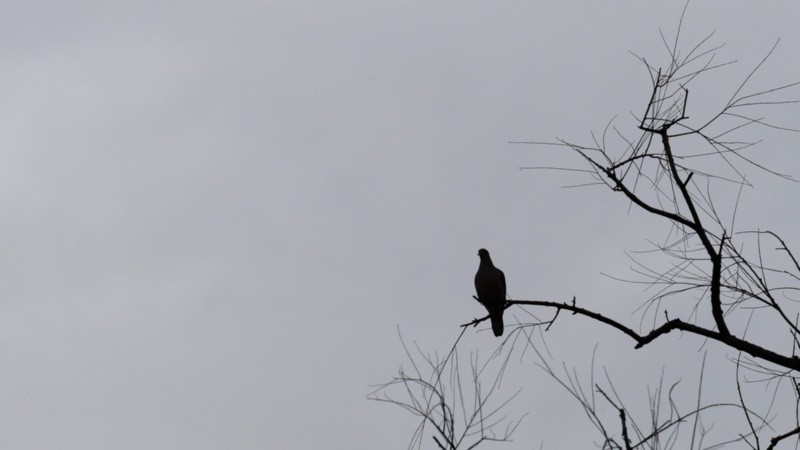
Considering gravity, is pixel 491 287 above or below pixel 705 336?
above

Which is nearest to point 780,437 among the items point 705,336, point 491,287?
point 705,336

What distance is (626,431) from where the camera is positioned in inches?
143

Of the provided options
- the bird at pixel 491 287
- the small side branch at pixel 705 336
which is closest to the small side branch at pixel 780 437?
the small side branch at pixel 705 336

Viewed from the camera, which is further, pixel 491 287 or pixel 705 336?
pixel 491 287

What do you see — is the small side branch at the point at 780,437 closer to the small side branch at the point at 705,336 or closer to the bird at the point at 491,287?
the small side branch at the point at 705,336

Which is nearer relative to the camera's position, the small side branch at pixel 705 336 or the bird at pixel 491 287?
the small side branch at pixel 705 336

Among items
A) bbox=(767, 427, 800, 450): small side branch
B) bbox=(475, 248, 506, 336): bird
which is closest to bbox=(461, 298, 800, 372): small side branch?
bbox=(767, 427, 800, 450): small side branch

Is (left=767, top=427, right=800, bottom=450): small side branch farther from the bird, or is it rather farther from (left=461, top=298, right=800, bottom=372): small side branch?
the bird

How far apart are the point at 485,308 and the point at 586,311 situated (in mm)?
5794

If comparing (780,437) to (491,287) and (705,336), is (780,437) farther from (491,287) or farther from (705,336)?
(491,287)

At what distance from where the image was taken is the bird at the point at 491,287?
33.6 feet

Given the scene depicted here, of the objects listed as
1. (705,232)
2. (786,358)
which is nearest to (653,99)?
(705,232)

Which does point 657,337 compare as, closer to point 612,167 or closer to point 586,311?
point 586,311

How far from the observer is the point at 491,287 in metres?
10.5
